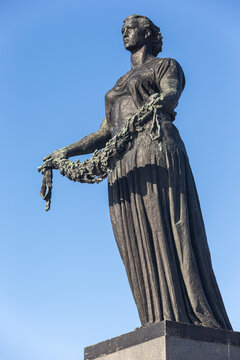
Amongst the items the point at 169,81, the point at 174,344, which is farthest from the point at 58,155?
the point at 174,344

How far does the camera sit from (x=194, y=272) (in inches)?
399

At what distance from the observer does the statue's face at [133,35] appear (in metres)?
11.7

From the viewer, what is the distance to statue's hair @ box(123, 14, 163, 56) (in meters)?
11.7

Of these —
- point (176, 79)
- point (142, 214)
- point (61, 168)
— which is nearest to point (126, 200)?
point (142, 214)

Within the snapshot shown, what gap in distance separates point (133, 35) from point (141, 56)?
1.23 ft

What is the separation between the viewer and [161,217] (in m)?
10.3

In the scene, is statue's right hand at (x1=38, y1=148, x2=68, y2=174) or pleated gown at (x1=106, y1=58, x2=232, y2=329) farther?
statue's right hand at (x1=38, y1=148, x2=68, y2=174)

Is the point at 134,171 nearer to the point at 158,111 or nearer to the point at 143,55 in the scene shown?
the point at 158,111

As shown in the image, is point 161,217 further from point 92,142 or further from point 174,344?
point 92,142

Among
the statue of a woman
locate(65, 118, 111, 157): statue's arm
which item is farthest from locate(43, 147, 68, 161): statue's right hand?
the statue of a woman

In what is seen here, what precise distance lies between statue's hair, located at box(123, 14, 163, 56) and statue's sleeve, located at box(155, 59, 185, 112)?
0.78 m

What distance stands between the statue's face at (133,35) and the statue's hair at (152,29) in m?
0.07

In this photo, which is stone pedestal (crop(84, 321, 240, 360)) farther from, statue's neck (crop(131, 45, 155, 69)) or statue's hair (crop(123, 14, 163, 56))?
statue's hair (crop(123, 14, 163, 56))

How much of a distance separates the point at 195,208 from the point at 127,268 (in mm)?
1402
